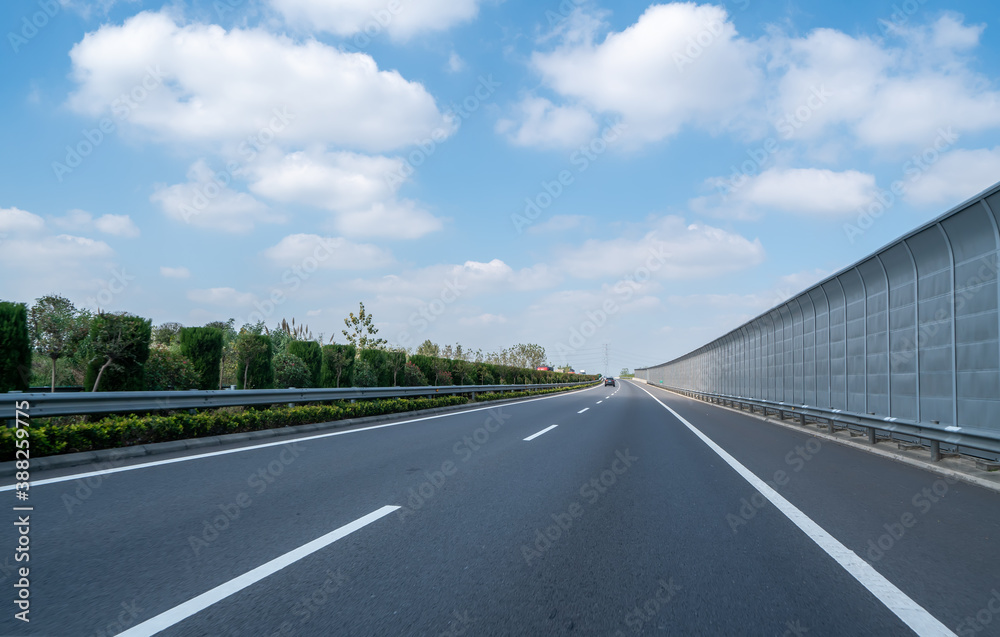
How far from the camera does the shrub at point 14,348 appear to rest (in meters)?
9.93

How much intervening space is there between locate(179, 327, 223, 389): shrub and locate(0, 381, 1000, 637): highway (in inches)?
285

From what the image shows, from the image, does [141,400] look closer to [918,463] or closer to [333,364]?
[333,364]

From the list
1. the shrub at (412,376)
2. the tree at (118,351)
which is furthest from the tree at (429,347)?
the tree at (118,351)

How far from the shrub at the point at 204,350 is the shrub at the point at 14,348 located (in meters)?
4.43

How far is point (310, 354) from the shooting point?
67.2 ft

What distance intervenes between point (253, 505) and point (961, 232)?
1154 cm

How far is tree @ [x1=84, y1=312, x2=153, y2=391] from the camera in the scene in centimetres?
1164

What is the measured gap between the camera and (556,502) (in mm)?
6148

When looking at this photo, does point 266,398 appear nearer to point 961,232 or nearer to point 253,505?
point 253,505

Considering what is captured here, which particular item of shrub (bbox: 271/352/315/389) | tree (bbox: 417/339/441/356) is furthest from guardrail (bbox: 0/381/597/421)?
tree (bbox: 417/339/441/356)

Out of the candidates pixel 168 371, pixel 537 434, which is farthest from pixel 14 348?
pixel 537 434

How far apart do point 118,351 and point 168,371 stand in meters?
1.58

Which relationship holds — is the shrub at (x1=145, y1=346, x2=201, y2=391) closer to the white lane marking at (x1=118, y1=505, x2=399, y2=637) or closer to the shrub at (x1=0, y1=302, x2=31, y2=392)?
the shrub at (x1=0, y1=302, x2=31, y2=392)

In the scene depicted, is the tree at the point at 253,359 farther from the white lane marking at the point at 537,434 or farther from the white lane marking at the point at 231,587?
the white lane marking at the point at 231,587
